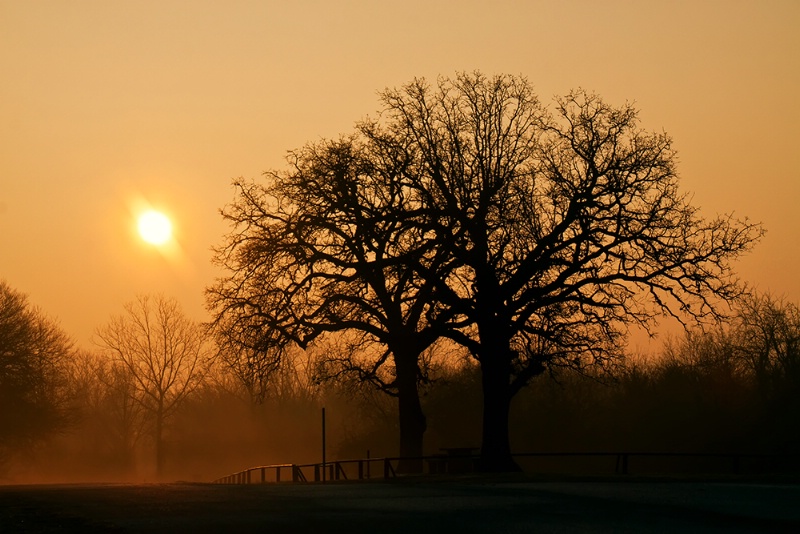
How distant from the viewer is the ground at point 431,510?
52.6 ft

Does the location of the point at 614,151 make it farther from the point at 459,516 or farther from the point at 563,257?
the point at 459,516

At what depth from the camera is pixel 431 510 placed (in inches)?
732

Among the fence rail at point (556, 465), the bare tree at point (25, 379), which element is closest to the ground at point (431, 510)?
the fence rail at point (556, 465)

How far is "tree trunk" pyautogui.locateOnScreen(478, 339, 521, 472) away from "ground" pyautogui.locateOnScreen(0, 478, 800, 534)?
11379 millimetres

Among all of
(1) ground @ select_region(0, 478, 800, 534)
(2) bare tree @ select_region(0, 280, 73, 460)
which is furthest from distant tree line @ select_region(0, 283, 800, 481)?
(1) ground @ select_region(0, 478, 800, 534)

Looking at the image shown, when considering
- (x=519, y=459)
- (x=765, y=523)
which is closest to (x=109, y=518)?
(x=765, y=523)

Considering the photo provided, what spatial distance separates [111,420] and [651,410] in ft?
226

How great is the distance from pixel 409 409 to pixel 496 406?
15.9ft

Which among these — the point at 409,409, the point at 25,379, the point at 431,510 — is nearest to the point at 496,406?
the point at 409,409

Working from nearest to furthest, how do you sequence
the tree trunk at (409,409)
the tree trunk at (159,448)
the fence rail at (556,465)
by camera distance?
the fence rail at (556,465), the tree trunk at (409,409), the tree trunk at (159,448)

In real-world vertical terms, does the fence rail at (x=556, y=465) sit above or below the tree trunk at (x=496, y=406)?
below

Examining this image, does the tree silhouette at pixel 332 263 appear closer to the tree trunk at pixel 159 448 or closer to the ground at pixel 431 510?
the ground at pixel 431 510

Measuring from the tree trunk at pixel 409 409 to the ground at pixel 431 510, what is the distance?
1498cm

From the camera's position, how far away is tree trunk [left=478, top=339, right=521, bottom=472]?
37.3m
